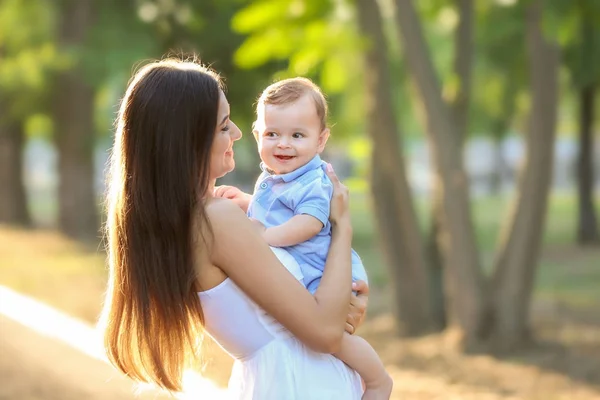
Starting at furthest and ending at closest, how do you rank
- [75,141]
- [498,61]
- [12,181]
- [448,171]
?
[12,181] < [75,141] < [498,61] < [448,171]

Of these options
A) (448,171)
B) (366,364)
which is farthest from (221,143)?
(448,171)

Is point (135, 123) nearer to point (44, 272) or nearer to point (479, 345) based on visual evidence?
point (479, 345)

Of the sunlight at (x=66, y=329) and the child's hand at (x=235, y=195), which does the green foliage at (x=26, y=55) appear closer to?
the sunlight at (x=66, y=329)

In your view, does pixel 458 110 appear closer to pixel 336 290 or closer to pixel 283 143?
pixel 283 143

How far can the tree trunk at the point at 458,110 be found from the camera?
38.9 feet

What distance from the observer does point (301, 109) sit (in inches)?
114

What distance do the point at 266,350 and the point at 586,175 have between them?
25.0 m

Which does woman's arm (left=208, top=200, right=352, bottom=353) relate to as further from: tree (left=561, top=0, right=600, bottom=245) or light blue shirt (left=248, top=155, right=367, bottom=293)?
tree (left=561, top=0, right=600, bottom=245)

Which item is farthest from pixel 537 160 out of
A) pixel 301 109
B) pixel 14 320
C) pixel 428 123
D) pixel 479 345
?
pixel 301 109

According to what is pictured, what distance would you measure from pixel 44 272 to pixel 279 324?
613 inches

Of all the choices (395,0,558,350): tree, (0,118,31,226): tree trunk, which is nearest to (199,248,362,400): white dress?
(395,0,558,350): tree

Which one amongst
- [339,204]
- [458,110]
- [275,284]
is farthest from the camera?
[458,110]

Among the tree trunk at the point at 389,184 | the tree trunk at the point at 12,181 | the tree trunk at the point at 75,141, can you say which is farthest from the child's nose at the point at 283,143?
the tree trunk at the point at 12,181

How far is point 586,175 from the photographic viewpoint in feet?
87.6
